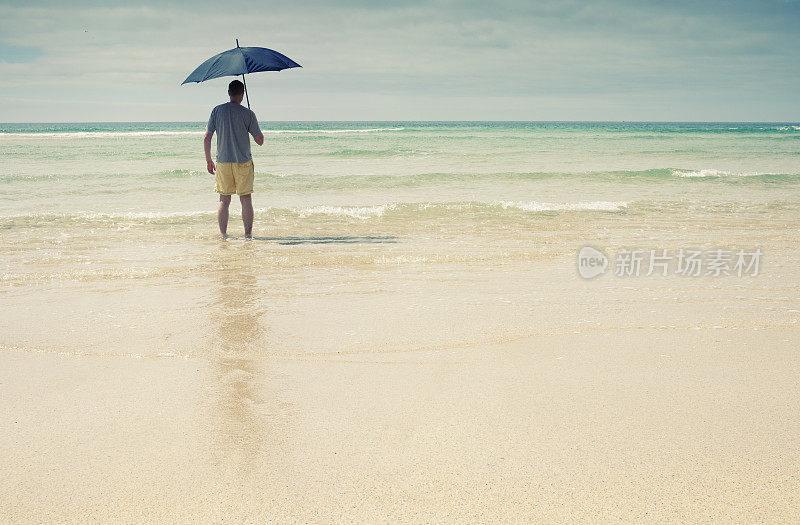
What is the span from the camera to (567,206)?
9930 millimetres

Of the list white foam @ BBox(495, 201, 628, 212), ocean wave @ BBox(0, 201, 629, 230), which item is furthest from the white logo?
white foam @ BBox(495, 201, 628, 212)

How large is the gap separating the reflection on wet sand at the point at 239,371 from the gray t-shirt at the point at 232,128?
232cm

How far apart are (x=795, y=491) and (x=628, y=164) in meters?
20.2

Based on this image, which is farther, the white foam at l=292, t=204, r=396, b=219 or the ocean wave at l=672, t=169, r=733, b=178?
the ocean wave at l=672, t=169, r=733, b=178

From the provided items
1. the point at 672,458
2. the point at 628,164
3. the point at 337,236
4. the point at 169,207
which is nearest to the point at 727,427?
the point at 672,458

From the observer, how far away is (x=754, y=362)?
301cm

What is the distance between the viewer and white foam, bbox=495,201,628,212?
378 inches

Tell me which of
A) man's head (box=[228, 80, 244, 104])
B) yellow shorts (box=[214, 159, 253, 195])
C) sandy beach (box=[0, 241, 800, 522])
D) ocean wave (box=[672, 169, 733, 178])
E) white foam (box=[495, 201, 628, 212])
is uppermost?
man's head (box=[228, 80, 244, 104])

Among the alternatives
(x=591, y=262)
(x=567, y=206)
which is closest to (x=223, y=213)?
(x=591, y=262)

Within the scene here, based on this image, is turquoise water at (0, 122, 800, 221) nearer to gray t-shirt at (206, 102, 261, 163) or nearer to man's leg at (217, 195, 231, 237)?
man's leg at (217, 195, 231, 237)

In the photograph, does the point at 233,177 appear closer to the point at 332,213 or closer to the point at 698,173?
the point at 332,213

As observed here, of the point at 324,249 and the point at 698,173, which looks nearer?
the point at 324,249

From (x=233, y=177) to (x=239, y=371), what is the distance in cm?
462

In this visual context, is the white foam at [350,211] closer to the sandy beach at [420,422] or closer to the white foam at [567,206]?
the white foam at [567,206]
